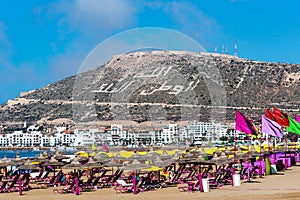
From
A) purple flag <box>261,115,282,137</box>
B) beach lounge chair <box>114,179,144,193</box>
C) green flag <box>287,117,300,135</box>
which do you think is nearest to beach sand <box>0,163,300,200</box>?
beach lounge chair <box>114,179,144,193</box>

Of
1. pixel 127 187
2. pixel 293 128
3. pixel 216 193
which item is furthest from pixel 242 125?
pixel 293 128

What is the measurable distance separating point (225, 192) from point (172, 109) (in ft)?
170

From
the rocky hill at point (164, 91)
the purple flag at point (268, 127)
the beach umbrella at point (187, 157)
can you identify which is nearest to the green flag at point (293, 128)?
the purple flag at point (268, 127)

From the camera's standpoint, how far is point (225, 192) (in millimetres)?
16469

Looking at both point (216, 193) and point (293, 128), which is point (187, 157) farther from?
point (216, 193)

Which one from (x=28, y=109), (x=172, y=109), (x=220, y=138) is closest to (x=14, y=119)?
(x=28, y=109)

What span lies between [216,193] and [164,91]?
148ft

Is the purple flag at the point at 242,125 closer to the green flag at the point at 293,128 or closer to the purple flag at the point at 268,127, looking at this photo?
the purple flag at the point at 268,127

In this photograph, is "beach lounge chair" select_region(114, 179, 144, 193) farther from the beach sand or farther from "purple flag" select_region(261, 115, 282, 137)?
"purple flag" select_region(261, 115, 282, 137)

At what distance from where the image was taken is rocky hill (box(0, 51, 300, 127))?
50.9m

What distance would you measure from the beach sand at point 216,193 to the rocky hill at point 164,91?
14.9 metres

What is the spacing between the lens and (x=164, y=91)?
61250mm

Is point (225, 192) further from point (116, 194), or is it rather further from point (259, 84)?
point (259, 84)

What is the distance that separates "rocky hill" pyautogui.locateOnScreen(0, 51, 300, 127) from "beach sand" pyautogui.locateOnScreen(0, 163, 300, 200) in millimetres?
14910
